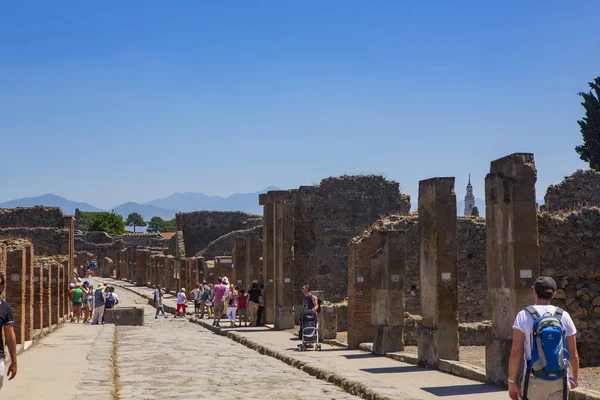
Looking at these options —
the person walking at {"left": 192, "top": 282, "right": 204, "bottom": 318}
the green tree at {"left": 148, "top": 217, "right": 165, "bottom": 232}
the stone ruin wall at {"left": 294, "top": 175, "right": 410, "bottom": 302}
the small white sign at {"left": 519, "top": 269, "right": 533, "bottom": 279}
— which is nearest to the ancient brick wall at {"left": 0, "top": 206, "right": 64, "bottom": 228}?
the person walking at {"left": 192, "top": 282, "right": 204, "bottom": 318}

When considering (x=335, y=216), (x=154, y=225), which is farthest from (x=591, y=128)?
(x=154, y=225)

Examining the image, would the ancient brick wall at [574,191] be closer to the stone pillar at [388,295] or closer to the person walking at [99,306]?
the stone pillar at [388,295]

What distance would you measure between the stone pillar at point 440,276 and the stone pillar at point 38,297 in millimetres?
10344

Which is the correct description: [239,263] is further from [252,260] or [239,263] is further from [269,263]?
[269,263]

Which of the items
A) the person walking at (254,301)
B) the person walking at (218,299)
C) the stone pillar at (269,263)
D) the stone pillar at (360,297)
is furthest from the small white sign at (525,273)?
the person walking at (218,299)

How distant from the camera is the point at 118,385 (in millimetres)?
12352

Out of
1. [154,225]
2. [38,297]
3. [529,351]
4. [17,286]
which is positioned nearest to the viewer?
[529,351]

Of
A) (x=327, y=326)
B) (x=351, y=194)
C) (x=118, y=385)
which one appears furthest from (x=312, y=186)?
(x=118, y=385)

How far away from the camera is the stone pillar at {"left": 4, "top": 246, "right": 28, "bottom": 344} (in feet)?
55.3

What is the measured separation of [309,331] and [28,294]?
602 cm

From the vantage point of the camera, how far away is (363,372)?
13.2 meters

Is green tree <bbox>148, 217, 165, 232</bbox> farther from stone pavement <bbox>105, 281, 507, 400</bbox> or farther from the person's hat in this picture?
the person's hat

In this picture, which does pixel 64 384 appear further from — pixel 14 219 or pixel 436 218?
pixel 14 219

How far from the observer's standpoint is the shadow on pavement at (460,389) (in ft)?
35.2
